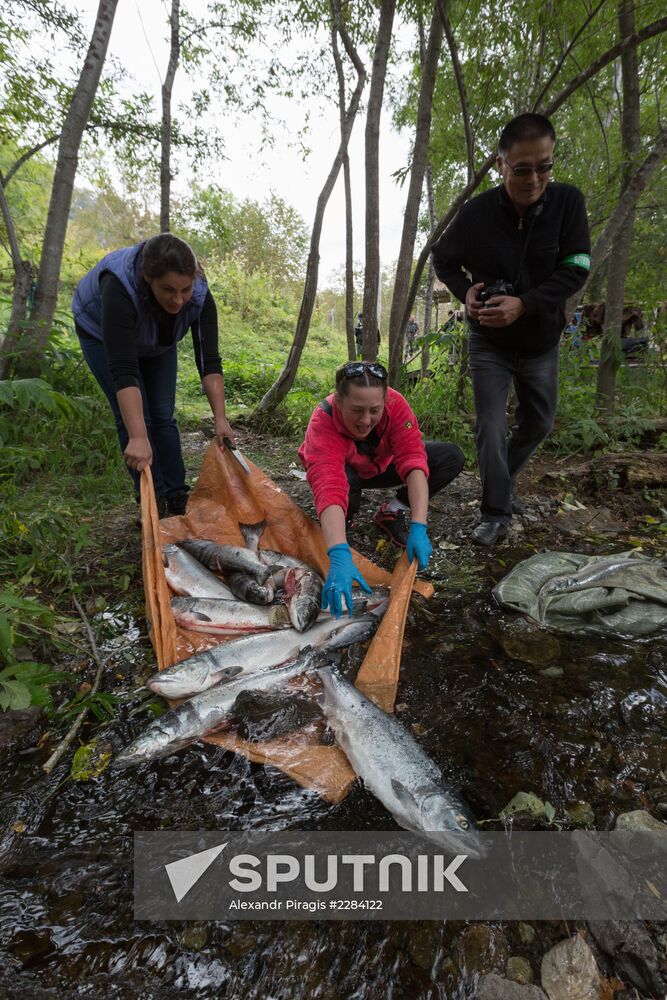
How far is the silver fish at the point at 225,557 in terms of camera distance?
2678 millimetres

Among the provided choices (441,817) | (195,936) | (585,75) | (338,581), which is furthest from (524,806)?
(585,75)

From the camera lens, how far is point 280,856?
1344 millimetres

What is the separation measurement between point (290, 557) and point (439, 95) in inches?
293

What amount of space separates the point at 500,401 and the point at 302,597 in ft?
6.03

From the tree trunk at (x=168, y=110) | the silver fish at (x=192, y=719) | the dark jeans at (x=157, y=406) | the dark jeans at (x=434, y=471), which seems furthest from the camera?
the tree trunk at (x=168, y=110)

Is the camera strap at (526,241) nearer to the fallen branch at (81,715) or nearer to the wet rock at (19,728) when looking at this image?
the fallen branch at (81,715)

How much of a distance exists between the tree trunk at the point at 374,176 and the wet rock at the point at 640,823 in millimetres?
4878

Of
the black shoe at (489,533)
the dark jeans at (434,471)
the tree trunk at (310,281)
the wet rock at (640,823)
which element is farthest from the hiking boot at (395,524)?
the tree trunk at (310,281)

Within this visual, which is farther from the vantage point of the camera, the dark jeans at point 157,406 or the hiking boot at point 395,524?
the hiking boot at point 395,524

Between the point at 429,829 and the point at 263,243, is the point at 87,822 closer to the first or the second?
the point at 429,829

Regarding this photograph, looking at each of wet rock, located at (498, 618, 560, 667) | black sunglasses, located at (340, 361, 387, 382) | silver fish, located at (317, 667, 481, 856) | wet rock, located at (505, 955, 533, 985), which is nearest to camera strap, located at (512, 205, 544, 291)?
black sunglasses, located at (340, 361, 387, 382)

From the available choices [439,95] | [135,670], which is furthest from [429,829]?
[439,95]

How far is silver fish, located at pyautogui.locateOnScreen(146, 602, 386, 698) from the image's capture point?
1827 mm

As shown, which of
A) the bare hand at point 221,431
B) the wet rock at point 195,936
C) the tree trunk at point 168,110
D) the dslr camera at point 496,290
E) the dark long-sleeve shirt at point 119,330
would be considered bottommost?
the wet rock at point 195,936
